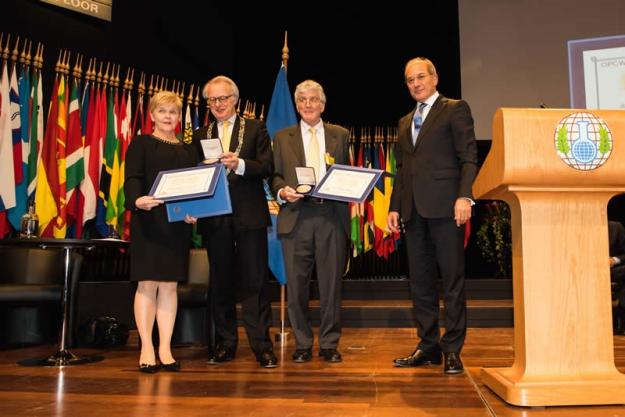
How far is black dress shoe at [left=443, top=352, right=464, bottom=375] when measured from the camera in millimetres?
2705

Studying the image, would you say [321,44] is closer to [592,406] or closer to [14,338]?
[14,338]

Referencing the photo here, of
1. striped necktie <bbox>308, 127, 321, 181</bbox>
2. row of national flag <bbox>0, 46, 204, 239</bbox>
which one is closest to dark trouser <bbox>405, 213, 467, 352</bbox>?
striped necktie <bbox>308, 127, 321, 181</bbox>

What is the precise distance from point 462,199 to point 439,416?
1126 millimetres

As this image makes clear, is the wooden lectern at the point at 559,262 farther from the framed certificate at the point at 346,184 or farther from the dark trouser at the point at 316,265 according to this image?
the dark trouser at the point at 316,265

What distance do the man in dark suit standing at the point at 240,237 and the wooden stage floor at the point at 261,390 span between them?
0.23 metres

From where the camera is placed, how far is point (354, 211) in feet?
23.6

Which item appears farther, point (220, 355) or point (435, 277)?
point (220, 355)

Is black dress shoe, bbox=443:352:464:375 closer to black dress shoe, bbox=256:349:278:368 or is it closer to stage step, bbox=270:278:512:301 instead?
black dress shoe, bbox=256:349:278:368

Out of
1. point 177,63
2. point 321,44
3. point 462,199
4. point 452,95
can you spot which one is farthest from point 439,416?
point 321,44

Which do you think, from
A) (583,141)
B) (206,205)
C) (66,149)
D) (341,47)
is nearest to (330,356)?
(206,205)

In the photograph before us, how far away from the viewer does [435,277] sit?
2979mm

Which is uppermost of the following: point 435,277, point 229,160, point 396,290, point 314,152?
point 314,152

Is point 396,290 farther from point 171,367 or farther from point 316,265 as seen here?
point 171,367

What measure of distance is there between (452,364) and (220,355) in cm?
126
